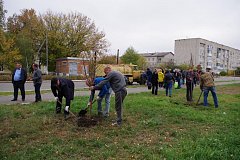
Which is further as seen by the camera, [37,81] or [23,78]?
[23,78]

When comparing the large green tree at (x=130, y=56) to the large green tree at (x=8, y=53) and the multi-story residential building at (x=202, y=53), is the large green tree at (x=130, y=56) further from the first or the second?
the large green tree at (x=8, y=53)

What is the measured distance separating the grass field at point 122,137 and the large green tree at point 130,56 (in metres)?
55.7

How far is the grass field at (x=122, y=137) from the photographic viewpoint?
512 centimetres

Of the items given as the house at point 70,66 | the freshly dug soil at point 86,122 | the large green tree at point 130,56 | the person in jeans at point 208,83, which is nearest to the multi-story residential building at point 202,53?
the large green tree at point 130,56

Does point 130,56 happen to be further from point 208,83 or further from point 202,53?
point 208,83

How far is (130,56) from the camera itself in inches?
2552

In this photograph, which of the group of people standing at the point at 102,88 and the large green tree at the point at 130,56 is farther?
the large green tree at the point at 130,56

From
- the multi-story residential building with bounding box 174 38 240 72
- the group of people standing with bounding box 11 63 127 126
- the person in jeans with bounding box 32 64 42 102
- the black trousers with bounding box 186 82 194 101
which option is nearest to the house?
the black trousers with bounding box 186 82 194 101

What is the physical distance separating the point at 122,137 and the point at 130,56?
59.0 metres

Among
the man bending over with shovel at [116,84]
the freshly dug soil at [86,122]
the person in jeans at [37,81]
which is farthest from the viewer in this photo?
the person in jeans at [37,81]

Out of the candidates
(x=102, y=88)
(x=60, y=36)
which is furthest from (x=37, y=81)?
(x=60, y=36)

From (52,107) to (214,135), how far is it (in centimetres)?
568

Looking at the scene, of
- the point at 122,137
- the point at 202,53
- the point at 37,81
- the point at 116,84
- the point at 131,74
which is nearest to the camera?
the point at 122,137

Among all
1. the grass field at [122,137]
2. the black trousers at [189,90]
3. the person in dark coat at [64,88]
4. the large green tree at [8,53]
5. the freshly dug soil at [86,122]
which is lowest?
the grass field at [122,137]
